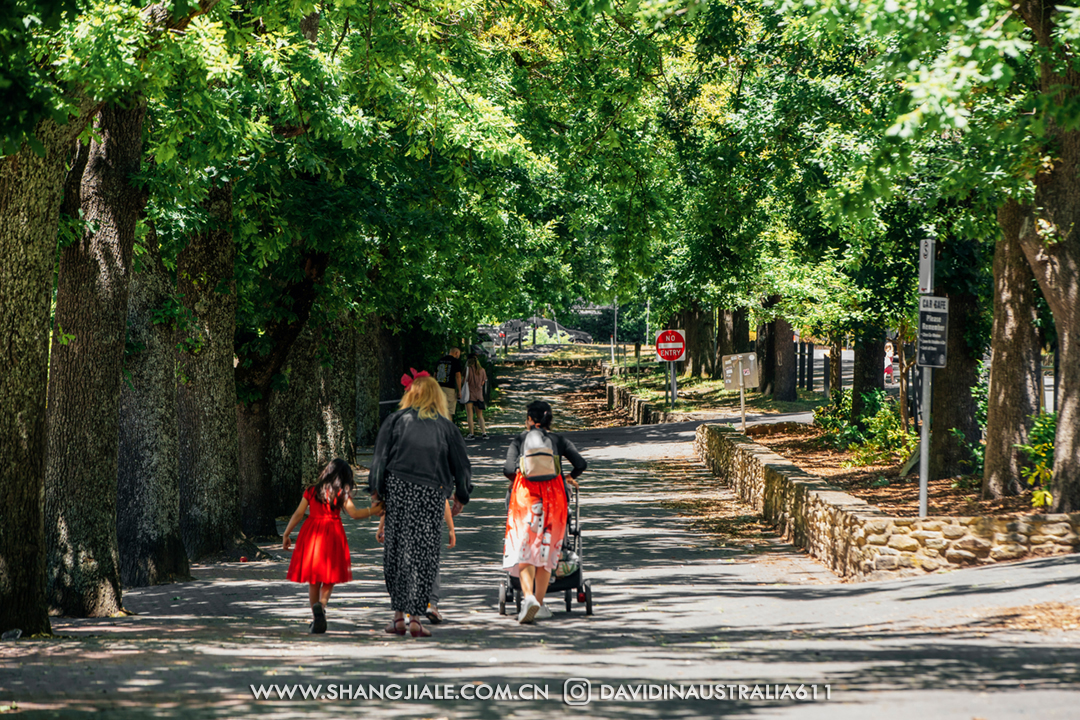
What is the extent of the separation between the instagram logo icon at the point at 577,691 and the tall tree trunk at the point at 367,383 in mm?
18841

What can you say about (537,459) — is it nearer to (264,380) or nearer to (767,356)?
(264,380)

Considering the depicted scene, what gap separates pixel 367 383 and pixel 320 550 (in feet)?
58.2

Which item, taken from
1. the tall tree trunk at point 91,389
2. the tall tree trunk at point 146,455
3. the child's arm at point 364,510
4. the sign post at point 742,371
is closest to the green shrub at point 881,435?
the sign post at point 742,371

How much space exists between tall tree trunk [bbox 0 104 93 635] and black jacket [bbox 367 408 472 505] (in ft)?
7.33

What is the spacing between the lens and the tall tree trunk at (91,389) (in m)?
9.27

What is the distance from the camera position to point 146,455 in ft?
36.9

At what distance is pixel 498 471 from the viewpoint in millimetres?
22547

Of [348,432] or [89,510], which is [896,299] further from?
[89,510]

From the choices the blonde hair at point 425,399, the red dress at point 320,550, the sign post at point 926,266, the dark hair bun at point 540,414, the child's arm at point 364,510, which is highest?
the sign post at point 926,266

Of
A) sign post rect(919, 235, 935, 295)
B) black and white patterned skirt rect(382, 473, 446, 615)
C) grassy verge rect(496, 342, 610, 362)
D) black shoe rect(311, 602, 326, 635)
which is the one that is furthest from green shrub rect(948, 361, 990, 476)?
grassy verge rect(496, 342, 610, 362)

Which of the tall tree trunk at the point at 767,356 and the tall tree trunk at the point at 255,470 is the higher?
the tall tree trunk at the point at 767,356

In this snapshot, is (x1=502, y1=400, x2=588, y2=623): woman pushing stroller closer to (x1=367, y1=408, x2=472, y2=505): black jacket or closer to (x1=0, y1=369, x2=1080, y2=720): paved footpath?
(x1=0, y1=369, x2=1080, y2=720): paved footpath

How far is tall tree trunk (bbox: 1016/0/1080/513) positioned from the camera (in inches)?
457

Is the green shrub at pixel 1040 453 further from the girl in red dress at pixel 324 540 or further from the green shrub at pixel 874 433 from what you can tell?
the girl in red dress at pixel 324 540
